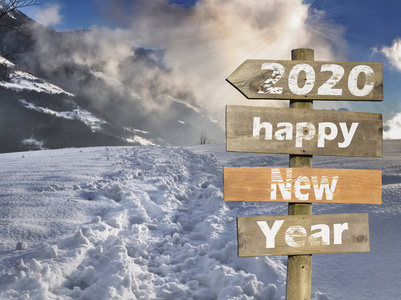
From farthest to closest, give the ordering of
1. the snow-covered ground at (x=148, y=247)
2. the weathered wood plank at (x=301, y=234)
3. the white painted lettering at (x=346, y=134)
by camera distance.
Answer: the snow-covered ground at (x=148, y=247)
the white painted lettering at (x=346, y=134)
the weathered wood plank at (x=301, y=234)

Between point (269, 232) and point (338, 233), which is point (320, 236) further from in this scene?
point (269, 232)

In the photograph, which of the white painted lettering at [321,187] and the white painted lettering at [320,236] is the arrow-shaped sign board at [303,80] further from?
the white painted lettering at [320,236]

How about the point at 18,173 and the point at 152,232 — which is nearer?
the point at 152,232

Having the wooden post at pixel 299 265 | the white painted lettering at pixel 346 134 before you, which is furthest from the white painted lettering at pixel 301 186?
the white painted lettering at pixel 346 134

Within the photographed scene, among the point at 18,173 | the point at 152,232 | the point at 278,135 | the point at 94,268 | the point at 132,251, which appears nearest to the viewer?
the point at 278,135

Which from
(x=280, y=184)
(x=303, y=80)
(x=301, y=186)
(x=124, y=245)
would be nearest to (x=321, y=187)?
(x=301, y=186)

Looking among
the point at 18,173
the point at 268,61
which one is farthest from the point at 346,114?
the point at 18,173

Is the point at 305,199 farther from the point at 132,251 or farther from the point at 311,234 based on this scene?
the point at 132,251

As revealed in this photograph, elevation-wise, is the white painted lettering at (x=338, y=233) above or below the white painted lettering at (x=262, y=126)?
below

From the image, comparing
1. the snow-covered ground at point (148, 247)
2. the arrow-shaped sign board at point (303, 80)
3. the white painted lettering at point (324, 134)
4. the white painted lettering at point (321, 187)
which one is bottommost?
the snow-covered ground at point (148, 247)
